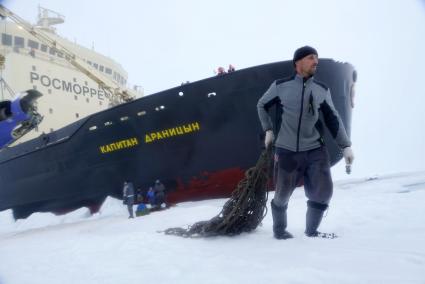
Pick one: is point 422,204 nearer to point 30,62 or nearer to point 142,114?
point 142,114

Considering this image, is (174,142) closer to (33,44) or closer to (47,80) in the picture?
(47,80)

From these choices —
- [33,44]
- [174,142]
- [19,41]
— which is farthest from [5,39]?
[174,142]

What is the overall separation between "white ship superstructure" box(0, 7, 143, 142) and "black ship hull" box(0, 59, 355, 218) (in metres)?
3.05

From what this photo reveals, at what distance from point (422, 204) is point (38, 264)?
3482 mm

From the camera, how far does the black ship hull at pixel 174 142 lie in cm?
730

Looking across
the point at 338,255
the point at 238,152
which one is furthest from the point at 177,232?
the point at 238,152

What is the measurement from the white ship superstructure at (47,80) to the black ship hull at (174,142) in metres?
3.05

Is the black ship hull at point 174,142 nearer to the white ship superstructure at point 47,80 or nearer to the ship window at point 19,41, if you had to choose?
the white ship superstructure at point 47,80

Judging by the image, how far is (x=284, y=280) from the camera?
4.71 ft

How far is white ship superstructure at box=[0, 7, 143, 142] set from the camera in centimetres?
1142

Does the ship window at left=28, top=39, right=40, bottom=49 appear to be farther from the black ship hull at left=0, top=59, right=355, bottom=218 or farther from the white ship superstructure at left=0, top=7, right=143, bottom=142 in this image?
the black ship hull at left=0, top=59, right=355, bottom=218

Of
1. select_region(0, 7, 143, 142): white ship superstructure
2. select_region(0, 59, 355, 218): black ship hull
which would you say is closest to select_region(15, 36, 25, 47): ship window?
select_region(0, 7, 143, 142): white ship superstructure

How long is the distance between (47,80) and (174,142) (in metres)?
7.41

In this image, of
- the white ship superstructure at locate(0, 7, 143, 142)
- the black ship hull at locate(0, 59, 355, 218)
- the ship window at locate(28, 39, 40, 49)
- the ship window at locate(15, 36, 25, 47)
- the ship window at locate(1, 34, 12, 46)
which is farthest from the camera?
the ship window at locate(28, 39, 40, 49)
